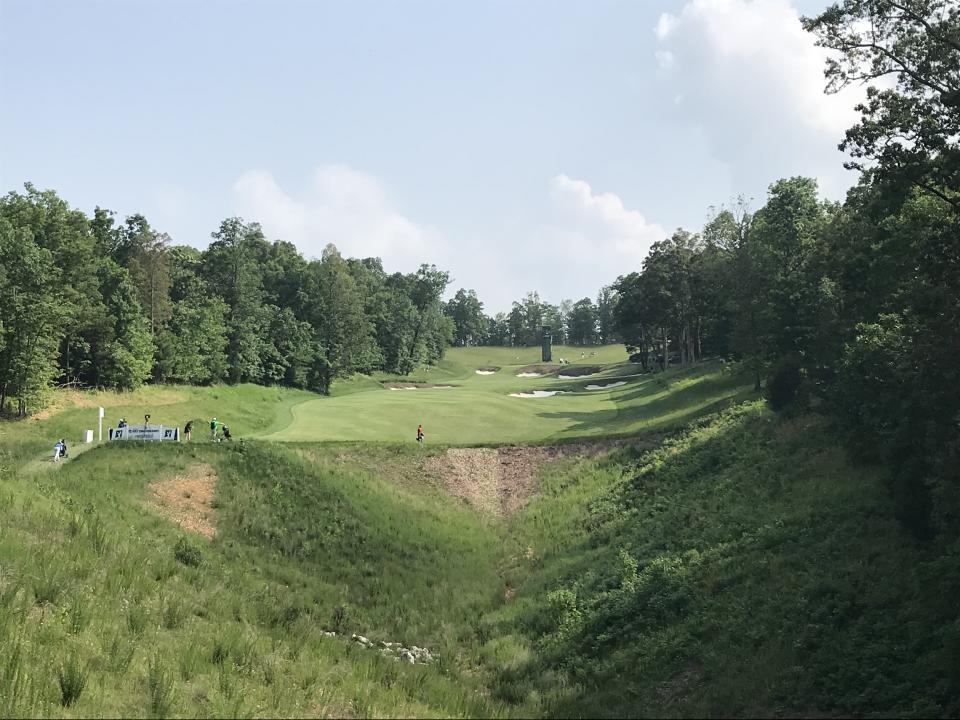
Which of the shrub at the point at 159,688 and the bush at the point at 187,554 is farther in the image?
the bush at the point at 187,554

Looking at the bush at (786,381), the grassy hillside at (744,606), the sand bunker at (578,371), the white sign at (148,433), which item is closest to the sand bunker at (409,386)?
the sand bunker at (578,371)

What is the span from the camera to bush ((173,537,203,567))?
60.5 ft

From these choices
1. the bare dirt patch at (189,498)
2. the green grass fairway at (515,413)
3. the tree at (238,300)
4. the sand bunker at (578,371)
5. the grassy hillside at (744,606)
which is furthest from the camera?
the sand bunker at (578,371)

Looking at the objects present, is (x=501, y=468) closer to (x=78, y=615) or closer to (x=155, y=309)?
(x=78, y=615)

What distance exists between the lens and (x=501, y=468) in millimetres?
39062

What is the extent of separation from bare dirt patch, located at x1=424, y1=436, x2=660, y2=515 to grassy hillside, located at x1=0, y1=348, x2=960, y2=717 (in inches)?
33.6

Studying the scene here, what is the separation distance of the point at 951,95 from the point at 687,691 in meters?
15.2

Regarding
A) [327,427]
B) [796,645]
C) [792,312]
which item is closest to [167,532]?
[796,645]

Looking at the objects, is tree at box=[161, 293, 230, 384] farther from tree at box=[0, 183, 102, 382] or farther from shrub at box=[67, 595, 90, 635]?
shrub at box=[67, 595, 90, 635]

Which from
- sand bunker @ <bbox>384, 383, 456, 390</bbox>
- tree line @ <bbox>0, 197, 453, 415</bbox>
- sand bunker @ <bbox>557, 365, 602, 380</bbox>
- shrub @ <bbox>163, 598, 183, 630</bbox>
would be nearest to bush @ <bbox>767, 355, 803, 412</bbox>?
shrub @ <bbox>163, 598, 183, 630</bbox>

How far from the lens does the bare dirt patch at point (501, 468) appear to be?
1389 inches

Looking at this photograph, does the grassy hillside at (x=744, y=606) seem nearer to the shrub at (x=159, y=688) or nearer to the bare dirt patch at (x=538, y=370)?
the shrub at (x=159, y=688)

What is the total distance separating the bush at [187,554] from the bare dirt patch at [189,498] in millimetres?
4078

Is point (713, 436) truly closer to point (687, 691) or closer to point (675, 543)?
point (675, 543)
